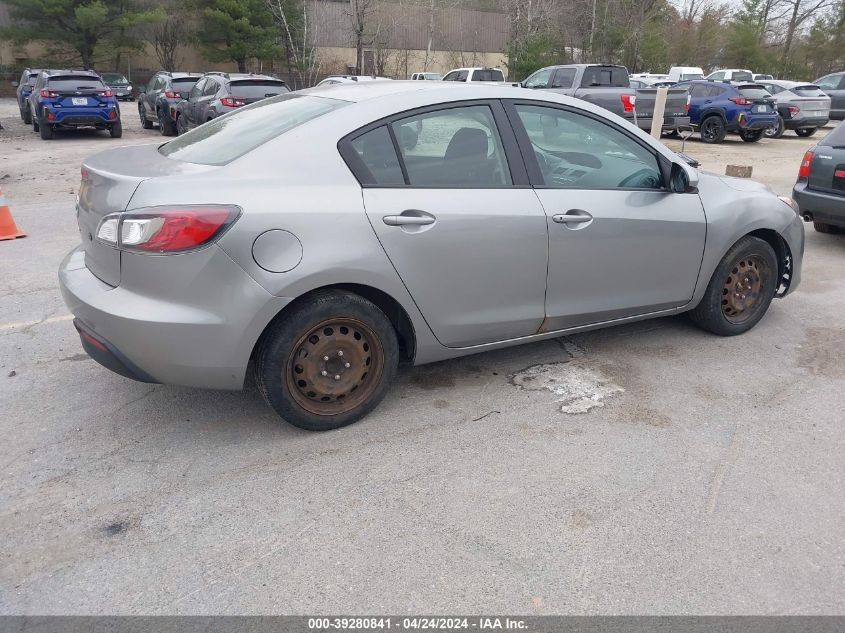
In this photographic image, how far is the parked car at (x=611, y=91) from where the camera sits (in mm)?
16656

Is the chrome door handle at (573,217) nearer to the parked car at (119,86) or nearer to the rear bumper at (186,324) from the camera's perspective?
the rear bumper at (186,324)

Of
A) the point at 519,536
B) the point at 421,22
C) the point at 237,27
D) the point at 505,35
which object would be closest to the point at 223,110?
the point at 519,536

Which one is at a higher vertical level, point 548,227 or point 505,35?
point 505,35

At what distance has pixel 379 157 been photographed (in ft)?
11.4

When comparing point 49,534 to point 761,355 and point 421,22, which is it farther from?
point 421,22

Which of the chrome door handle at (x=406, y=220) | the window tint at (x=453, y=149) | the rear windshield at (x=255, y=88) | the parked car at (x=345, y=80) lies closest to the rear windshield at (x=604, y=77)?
the parked car at (x=345, y=80)

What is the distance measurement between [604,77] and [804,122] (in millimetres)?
7827

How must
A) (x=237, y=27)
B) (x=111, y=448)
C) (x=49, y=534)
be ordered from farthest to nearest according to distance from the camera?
(x=237, y=27)
(x=111, y=448)
(x=49, y=534)

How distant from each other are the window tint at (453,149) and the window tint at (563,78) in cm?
1436

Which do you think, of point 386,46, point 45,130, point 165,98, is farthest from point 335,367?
point 386,46

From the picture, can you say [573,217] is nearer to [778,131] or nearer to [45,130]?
[45,130]

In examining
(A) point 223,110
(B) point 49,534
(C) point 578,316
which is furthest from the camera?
(A) point 223,110

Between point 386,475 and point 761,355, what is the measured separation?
2.87 meters

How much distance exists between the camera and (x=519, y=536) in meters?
2.79
